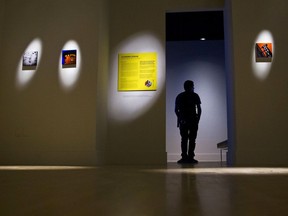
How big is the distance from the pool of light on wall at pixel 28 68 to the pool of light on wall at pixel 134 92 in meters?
1.35

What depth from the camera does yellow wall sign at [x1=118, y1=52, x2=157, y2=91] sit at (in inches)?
245

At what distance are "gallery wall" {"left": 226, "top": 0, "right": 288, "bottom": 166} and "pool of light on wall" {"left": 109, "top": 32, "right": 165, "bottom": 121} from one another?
131 cm

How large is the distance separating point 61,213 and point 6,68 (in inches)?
224

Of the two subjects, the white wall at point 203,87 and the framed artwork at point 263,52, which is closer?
the framed artwork at point 263,52

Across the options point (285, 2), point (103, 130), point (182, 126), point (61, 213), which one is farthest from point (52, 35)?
point (61, 213)

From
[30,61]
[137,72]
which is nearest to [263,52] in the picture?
[137,72]

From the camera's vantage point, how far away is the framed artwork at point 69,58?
575 cm

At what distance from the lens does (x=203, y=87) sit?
366 inches

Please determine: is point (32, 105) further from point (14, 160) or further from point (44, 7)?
point (44, 7)

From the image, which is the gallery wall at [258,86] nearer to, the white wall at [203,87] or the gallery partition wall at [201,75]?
the gallery partition wall at [201,75]

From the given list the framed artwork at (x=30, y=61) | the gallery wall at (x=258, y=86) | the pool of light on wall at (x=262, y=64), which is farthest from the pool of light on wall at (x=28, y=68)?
the pool of light on wall at (x=262, y=64)

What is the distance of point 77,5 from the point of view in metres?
5.91

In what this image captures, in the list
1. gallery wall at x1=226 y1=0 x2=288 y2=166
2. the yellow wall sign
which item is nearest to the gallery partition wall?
the yellow wall sign

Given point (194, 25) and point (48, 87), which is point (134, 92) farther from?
point (194, 25)
